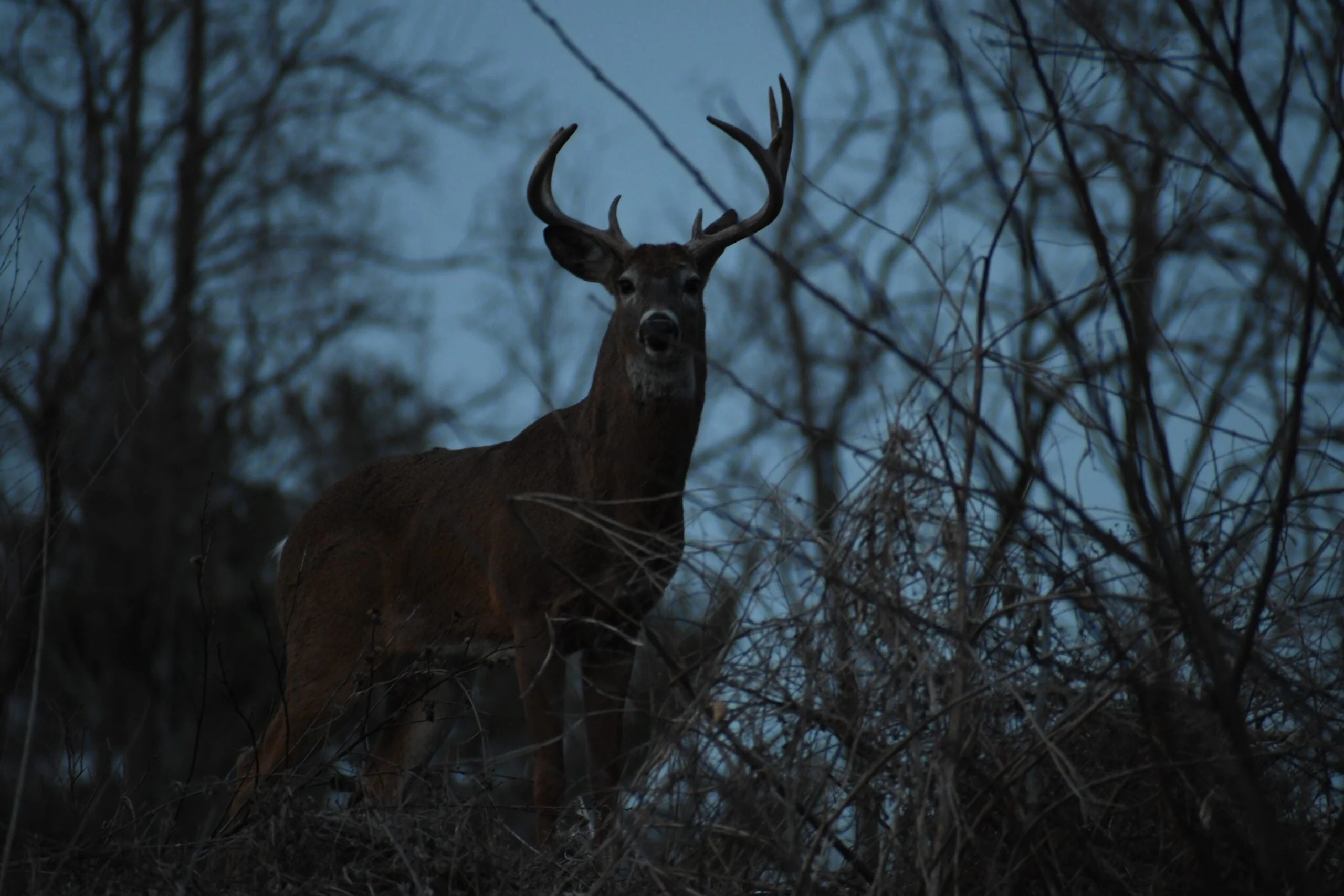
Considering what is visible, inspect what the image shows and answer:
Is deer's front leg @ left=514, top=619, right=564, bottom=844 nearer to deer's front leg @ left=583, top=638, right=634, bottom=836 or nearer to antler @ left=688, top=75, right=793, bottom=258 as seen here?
deer's front leg @ left=583, top=638, right=634, bottom=836

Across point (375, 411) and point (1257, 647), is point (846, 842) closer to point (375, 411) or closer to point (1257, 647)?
point (1257, 647)

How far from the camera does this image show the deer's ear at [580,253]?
7.88 meters

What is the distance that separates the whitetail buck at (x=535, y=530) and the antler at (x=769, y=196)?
1 cm

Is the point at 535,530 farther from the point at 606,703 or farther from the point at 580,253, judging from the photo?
the point at 580,253

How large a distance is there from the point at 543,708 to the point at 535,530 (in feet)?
2.58

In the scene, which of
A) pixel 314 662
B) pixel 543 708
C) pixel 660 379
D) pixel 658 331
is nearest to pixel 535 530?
pixel 543 708

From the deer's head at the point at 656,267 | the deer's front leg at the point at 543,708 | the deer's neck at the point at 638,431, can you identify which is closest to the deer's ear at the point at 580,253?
the deer's head at the point at 656,267

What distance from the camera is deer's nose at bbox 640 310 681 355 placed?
22.9 feet

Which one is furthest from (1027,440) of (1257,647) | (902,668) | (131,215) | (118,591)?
(131,215)

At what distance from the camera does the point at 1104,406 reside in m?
2.85

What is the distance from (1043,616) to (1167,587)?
106 centimetres

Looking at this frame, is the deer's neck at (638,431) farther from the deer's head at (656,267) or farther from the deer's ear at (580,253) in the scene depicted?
the deer's ear at (580,253)

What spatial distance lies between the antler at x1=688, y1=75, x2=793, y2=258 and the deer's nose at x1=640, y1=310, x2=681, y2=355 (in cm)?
55

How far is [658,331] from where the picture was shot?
6.97 metres
